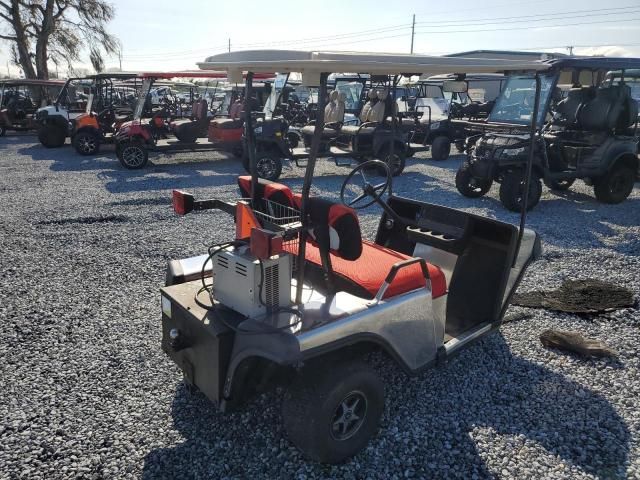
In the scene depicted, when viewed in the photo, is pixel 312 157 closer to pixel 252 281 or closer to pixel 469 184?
pixel 252 281

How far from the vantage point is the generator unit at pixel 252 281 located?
2.26 m

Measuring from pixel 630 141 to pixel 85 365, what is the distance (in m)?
8.20

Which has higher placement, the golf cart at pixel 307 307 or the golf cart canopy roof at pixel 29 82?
the golf cart canopy roof at pixel 29 82

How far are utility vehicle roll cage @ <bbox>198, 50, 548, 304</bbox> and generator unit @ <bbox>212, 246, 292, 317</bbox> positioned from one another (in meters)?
0.07

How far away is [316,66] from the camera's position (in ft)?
6.82

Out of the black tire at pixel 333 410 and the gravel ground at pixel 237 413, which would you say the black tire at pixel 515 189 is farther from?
the black tire at pixel 333 410

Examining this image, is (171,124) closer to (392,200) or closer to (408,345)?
(392,200)

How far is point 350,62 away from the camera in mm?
2096

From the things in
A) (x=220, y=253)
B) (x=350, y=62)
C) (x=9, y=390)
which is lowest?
(x=9, y=390)

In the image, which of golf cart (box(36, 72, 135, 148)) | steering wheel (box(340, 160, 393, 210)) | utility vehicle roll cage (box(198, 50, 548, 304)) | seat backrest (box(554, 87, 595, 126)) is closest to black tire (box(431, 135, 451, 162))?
steering wheel (box(340, 160, 393, 210))

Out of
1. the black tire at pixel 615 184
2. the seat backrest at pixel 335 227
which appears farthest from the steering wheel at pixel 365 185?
the black tire at pixel 615 184

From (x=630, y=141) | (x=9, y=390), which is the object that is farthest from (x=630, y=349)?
(x=630, y=141)

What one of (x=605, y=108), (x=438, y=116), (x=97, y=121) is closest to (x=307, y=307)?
(x=605, y=108)

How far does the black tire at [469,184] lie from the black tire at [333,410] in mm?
6103
